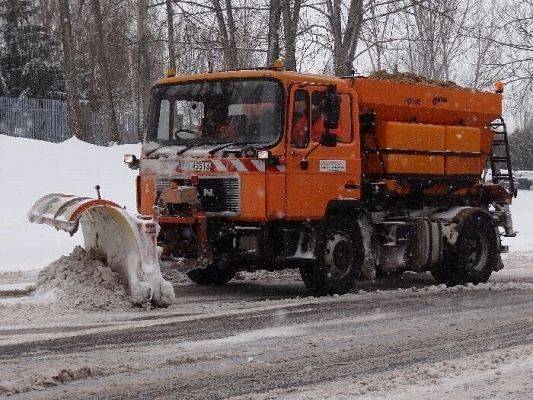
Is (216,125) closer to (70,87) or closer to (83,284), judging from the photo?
(83,284)

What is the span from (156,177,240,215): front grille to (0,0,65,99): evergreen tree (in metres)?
28.6

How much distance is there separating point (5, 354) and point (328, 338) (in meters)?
2.60

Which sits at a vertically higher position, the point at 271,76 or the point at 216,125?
the point at 271,76

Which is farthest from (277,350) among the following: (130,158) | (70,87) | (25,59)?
(25,59)

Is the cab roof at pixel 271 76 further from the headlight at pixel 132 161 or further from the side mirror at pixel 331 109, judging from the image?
the headlight at pixel 132 161

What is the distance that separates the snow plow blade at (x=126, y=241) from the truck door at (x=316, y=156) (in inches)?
67.4

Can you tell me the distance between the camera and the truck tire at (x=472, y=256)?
1322 cm

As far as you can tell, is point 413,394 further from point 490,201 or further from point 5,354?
point 490,201

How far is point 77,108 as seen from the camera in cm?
3250

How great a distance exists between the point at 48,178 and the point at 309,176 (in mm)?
14685

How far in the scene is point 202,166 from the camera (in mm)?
10992

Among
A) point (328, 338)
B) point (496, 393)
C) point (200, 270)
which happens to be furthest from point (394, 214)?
point (496, 393)

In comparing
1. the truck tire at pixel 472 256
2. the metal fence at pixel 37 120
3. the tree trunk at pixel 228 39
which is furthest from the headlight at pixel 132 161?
the metal fence at pixel 37 120

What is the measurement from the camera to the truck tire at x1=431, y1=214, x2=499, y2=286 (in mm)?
13219
